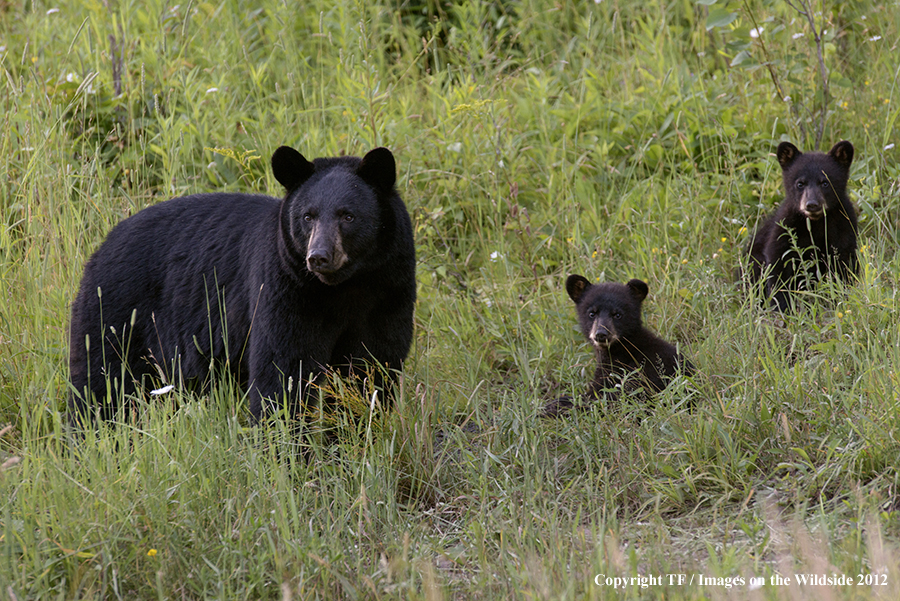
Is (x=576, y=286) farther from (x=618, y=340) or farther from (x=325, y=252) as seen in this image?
(x=325, y=252)

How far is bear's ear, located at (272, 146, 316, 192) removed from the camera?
4.06m

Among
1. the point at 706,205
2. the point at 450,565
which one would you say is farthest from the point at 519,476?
the point at 706,205

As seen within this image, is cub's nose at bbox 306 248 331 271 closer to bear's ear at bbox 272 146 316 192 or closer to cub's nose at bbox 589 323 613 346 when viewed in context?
bear's ear at bbox 272 146 316 192

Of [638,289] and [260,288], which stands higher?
[260,288]

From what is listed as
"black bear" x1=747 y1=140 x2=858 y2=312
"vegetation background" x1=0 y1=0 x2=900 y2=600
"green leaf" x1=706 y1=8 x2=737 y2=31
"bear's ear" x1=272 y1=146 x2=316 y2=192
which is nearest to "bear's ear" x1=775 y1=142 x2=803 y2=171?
"black bear" x1=747 y1=140 x2=858 y2=312

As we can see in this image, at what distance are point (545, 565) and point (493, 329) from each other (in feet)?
7.86

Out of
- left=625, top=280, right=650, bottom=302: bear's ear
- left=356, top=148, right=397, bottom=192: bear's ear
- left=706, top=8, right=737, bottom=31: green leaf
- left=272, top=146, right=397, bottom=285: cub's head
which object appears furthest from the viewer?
left=706, top=8, right=737, bottom=31: green leaf

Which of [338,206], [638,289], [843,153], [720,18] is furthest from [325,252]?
[720,18]

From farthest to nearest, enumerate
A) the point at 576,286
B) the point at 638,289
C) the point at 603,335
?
the point at 576,286 < the point at 638,289 < the point at 603,335

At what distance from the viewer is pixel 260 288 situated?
13.2ft

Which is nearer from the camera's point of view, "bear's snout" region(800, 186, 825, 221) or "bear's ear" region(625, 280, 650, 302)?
"bear's ear" region(625, 280, 650, 302)

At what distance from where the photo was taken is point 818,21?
619cm

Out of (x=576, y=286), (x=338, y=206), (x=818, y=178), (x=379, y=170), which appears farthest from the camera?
(x=818, y=178)

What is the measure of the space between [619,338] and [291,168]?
1.90 m
